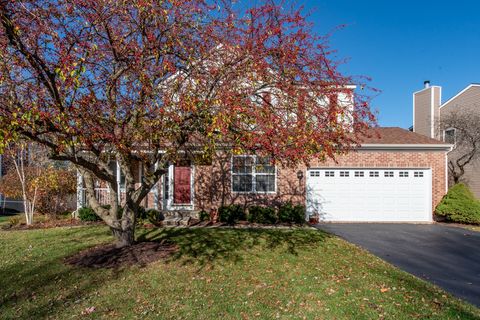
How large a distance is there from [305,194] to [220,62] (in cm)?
871

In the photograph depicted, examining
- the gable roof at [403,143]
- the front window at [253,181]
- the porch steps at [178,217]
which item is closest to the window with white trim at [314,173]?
the front window at [253,181]

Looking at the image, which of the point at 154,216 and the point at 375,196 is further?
the point at 375,196

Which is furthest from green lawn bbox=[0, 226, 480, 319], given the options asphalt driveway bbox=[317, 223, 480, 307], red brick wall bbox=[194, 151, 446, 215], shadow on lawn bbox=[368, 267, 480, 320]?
red brick wall bbox=[194, 151, 446, 215]

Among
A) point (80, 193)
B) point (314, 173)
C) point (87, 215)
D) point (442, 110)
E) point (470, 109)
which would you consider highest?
point (442, 110)

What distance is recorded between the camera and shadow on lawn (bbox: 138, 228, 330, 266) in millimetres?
7641

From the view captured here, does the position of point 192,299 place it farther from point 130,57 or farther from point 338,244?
point 338,244

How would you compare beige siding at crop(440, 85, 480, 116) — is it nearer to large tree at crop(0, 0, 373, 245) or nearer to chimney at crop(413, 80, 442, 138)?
chimney at crop(413, 80, 442, 138)

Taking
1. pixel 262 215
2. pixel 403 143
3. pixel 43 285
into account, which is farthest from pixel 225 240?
Answer: pixel 403 143

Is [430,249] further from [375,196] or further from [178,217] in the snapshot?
[178,217]

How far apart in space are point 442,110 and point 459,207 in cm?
939

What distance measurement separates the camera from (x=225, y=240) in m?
9.28

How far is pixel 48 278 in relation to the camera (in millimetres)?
6324

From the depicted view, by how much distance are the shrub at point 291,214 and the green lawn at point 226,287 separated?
4103 millimetres

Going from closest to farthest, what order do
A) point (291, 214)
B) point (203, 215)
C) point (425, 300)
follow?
point (425, 300), point (291, 214), point (203, 215)
